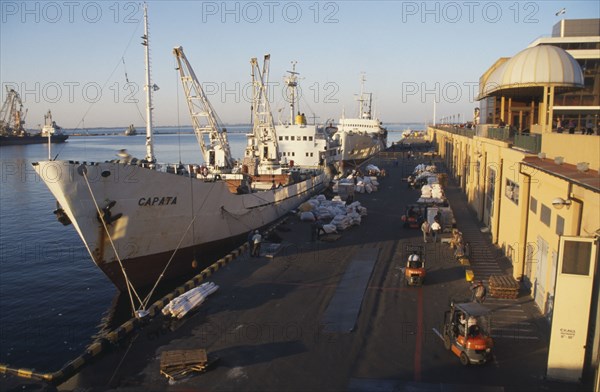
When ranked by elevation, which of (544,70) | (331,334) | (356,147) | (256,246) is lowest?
(331,334)

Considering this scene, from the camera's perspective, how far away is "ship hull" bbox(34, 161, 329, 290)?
16.6m

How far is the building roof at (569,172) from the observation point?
32.6 feet

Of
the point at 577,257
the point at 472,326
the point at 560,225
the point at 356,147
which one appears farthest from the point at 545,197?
the point at 356,147

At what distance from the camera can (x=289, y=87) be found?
176 feet

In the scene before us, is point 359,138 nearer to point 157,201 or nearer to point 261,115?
point 261,115

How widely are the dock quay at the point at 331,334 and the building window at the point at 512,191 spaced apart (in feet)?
9.40

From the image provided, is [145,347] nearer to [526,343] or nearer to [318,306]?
[318,306]

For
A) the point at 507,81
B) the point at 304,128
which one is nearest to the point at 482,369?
the point at 507,81

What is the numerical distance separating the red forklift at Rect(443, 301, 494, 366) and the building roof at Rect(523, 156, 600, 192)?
3.88 metres

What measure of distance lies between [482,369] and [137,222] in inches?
554

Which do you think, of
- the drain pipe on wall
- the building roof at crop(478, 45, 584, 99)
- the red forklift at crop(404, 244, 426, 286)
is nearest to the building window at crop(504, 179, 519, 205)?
the drain pipe on wall

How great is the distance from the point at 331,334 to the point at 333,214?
16.3 metres

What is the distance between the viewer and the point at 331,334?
12.9 metres

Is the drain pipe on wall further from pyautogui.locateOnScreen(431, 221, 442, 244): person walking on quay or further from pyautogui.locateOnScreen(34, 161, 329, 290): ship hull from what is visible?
pyautogui.locateOnScreen(34, 161, 329, 290): ship hull
